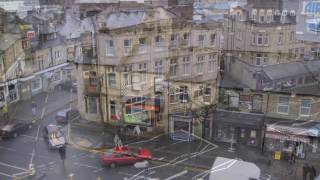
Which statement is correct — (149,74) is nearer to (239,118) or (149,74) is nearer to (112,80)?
(112,80)

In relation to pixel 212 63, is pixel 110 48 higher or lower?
higher

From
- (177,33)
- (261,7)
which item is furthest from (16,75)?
(261,7)

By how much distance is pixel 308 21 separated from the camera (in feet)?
13.9

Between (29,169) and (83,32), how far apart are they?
7.23ft

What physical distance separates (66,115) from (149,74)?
1150mm

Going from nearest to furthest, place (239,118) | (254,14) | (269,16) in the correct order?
(239,118) → (269,16) → (254,14)

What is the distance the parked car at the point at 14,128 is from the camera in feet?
13.6

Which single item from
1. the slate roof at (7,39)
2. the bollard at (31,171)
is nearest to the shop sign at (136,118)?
the bollard at (31,171)

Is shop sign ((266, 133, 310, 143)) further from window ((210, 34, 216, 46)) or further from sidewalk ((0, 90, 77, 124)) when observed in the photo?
sidewalk ((0, 90, 77, 124))

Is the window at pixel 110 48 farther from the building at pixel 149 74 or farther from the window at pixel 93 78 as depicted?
the window at pixel 93 78

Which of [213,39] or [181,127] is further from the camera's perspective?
[213,39]

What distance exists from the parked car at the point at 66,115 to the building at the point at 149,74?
9 cm


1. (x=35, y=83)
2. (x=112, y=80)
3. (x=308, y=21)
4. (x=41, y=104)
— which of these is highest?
(x=308, y=21)

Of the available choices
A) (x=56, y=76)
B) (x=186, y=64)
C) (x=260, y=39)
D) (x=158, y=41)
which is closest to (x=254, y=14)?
(x=260, y=39)
